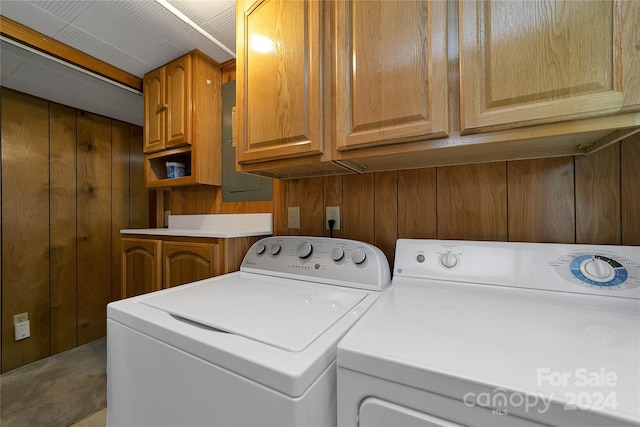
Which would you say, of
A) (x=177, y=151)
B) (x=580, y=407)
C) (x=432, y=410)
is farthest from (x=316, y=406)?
(x=177, y=151)

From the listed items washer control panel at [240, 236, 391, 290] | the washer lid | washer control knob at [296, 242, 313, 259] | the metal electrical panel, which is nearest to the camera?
the washer lid

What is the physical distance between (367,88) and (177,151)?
1.42m

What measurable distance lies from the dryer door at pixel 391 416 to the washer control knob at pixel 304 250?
2.22ft

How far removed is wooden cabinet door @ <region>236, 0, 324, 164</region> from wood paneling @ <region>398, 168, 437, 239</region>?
0.46m

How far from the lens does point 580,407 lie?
0.35 meters

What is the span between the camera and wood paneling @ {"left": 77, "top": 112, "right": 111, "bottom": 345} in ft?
7.48

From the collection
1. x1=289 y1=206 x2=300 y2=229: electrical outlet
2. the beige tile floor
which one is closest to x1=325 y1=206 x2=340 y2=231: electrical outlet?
x1=289 y1=206 x2=300 y2=229: electrical outlet

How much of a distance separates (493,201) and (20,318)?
317 cm

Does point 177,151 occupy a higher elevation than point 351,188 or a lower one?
higher

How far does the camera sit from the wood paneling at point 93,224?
7.48 ft

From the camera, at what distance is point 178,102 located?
1719mm

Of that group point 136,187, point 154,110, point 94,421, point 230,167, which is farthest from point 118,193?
point 94,421

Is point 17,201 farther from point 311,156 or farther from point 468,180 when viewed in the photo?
point 468,180

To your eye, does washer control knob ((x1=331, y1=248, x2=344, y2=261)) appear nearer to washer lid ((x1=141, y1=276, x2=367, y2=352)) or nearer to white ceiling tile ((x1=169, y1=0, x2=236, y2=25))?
washer lid ((x1=141, y1=276, x2=367, y2=352))
